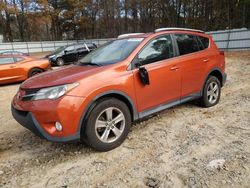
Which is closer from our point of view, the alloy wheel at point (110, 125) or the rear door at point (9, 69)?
the alloy wheel at point (110, 125)

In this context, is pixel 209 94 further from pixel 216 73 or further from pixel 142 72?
pixel 142 72

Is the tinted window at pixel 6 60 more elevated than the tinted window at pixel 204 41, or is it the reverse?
the tinted window at pixel 204 41

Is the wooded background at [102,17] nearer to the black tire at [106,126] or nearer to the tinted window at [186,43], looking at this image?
the tinted window at [186,43]

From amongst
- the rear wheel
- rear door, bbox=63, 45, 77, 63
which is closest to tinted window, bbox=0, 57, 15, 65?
the rear wheel

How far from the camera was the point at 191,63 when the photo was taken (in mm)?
4410

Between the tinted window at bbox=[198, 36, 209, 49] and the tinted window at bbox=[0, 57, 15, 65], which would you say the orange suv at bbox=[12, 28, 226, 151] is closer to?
the tinted window at bbox=[198, 36, 209, 49]

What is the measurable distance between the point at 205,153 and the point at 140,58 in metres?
1.68

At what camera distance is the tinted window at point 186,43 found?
437 centimetres

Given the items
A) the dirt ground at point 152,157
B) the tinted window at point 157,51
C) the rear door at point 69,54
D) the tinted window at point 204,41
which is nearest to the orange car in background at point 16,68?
the dirt ground at point 152,157

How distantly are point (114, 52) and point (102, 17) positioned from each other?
3797cm

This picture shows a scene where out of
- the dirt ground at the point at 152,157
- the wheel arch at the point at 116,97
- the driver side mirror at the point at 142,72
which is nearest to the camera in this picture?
the dirt ground at the point at 152,157

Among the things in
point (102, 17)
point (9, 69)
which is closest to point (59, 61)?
point (9, 69)

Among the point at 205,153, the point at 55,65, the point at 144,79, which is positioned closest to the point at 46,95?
the point at 144,79

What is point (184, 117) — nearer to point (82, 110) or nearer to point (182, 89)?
point (182, 89)
